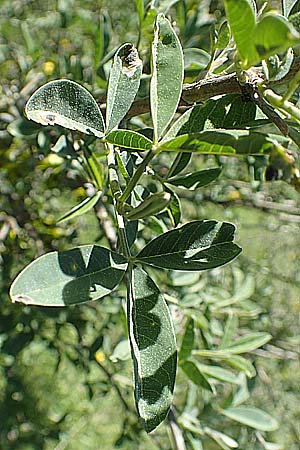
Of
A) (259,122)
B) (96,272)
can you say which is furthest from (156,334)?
(259,122)

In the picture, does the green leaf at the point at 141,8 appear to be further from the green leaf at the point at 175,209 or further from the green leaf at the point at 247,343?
the green leaf at the point at 247,343

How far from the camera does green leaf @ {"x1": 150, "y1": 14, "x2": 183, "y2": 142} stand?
1.39ft

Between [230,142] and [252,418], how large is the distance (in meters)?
0.92

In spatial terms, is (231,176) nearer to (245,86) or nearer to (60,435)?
(60,435)

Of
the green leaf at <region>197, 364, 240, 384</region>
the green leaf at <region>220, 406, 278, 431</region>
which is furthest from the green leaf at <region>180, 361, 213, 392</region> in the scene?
the green leaf at <region>220, 406, 278, 431</region>

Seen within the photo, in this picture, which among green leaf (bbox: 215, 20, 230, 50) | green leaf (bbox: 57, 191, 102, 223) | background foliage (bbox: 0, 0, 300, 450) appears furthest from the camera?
background foliage (bbox: 0, 0, 300, 450)

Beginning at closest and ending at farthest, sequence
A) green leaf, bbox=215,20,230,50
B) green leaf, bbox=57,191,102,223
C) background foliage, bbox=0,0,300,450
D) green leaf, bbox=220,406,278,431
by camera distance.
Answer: green leaf, bbox=215,20,230,50 < green leaf, bbox=57,191,102,223 < background foliage, bbox=0,0,300,450 < green leaf, bbox=220,406,278,431

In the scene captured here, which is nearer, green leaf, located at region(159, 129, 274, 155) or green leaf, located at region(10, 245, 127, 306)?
green leaf, located at region(159, 129, 274, 155)

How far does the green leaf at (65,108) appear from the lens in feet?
1.51

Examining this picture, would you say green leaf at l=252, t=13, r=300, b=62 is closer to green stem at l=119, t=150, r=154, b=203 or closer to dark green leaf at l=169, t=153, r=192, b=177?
green stem at l=119, t=150, r=154, b=203

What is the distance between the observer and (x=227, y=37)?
0.53 metres

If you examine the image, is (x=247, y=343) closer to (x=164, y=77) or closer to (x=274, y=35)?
(x=164, y=77)

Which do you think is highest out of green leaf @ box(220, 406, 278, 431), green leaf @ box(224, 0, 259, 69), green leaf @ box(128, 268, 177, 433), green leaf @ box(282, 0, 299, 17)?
green leaf @ box(224, 0, 259, 69)

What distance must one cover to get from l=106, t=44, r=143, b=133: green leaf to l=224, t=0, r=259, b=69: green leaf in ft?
0.54
